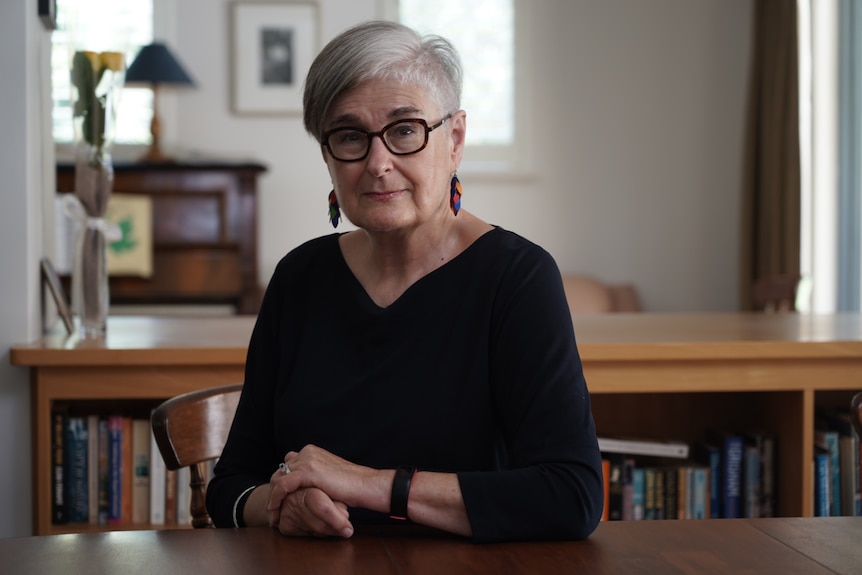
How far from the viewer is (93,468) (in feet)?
7.23

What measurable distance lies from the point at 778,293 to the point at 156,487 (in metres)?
2.44

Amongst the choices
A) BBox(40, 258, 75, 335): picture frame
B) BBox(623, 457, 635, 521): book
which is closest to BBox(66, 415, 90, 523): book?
BBox(40, 258, 75, 335): picture frame

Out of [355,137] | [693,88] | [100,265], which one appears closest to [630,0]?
[693,88]

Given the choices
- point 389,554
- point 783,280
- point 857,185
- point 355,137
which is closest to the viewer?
point 389,554

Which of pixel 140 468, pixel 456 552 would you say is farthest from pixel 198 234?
pixel 456 552

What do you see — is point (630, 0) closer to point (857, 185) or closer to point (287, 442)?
point (857, 185)

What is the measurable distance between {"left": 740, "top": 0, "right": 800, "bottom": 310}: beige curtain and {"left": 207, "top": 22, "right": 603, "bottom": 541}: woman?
4152 mm

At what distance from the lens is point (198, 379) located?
214 centimetres

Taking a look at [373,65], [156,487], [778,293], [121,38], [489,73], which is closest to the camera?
[373,65]

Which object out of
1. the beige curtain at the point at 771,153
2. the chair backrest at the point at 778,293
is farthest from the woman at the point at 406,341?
the beige curtain at the point at 771,153

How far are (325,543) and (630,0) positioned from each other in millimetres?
5335

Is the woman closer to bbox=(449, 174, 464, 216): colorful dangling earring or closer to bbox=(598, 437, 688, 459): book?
bbox=(449, 174, 464, 216): colorful dangling earring

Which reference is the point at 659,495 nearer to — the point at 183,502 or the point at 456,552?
the point at 183,502

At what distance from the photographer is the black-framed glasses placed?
4.48 ft
